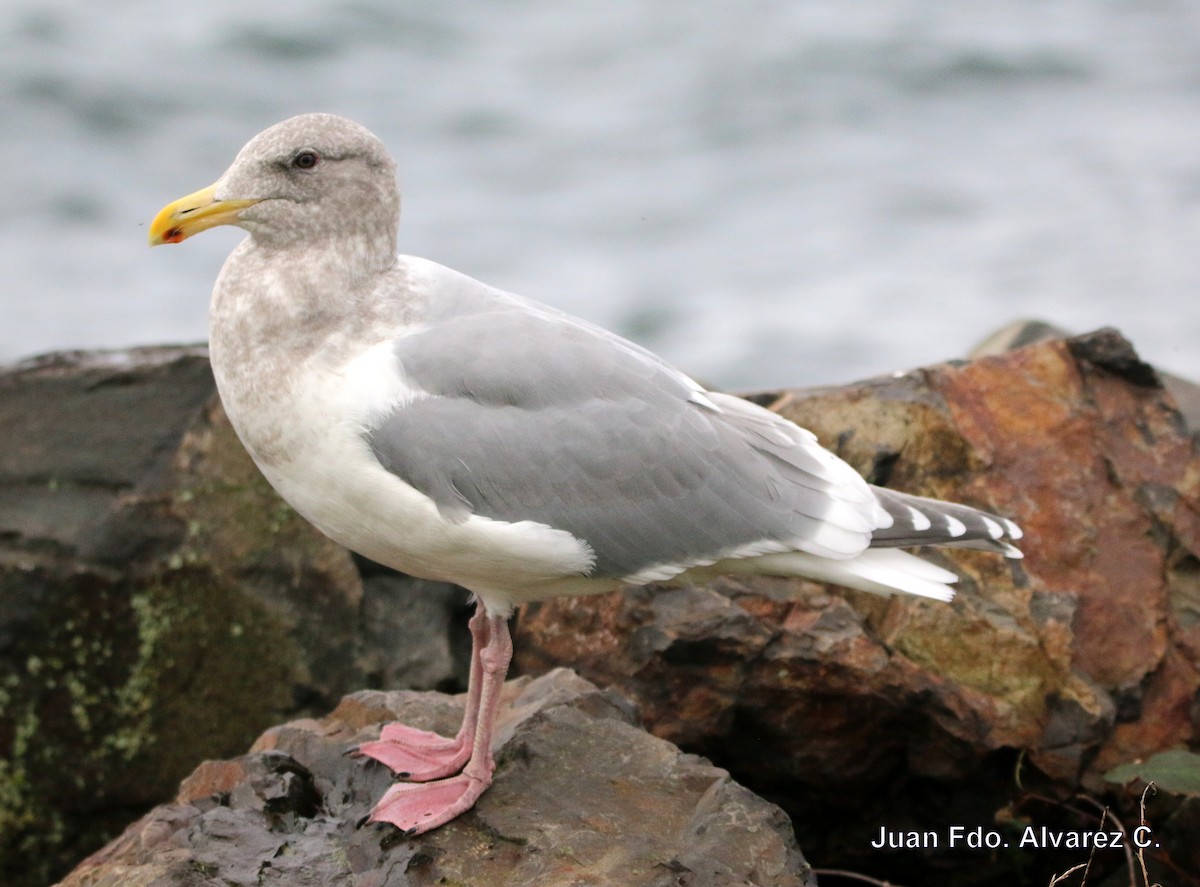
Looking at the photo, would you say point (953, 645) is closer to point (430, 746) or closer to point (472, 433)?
point (430, 746)

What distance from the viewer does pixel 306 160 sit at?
14.5ft

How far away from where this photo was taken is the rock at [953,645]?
5301 millimetres

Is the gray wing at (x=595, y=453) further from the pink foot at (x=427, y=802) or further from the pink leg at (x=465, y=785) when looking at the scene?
the pink foot at (x=427, y=802)

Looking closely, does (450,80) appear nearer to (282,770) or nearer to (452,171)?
(452,171)

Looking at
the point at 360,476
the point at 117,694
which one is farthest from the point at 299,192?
the point at 117,694

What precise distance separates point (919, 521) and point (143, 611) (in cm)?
328

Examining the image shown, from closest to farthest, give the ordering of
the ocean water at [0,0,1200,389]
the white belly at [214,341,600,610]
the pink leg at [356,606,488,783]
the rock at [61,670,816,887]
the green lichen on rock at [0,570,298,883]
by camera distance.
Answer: the rock at [61,670,816,887], the white belly at [214,341,600,610], the pink leg at [356,606,488,783], the green lichen on rock at [0,570,298,883], the ocean water at [0,0,1200,389]

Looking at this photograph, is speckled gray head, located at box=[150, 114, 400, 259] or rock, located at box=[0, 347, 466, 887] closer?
speckled gray head, located at box=[150, 114, 400, 259]

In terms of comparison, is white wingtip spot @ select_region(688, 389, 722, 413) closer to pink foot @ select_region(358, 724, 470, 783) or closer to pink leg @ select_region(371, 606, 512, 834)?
pink leg @ select_region(371, 606, 512, 834)

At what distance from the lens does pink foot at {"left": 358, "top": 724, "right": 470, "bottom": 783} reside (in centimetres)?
460

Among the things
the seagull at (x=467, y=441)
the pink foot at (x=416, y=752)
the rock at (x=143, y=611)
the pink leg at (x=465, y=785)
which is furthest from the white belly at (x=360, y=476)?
the rock at (x=143, y=611)

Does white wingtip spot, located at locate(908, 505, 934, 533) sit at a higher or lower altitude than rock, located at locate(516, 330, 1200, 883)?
higher

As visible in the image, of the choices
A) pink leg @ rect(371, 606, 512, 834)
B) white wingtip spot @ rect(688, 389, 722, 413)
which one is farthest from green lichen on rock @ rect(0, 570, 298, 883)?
white wingtip spot @ rect(688, 389, 722, 413)

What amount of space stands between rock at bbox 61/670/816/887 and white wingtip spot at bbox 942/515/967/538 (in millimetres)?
1048
